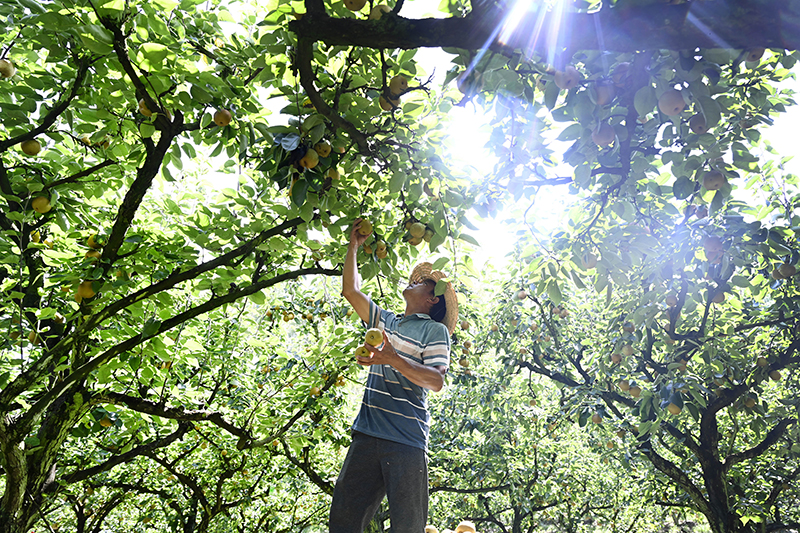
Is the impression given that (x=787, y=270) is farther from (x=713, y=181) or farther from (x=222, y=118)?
(x=222, y=118)

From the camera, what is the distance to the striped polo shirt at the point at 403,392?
7.22ft

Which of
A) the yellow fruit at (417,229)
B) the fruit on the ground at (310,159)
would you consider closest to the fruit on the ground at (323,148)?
the fruit on the ground at (310,159)

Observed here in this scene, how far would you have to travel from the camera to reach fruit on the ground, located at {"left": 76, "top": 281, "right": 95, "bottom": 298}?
2480mm

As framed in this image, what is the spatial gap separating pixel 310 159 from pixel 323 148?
0.13m

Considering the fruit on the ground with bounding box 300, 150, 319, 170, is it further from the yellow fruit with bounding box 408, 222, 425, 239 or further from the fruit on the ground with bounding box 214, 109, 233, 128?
the yellow fruit with bounding box 408, 222, 425, 239

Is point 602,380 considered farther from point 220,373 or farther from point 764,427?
point 220,373

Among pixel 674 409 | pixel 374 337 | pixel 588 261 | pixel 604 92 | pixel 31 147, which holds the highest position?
pixel 31 147

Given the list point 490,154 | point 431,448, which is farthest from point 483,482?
point 490,154

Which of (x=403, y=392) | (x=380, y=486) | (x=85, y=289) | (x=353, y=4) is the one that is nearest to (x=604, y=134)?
(x=353, y=4)

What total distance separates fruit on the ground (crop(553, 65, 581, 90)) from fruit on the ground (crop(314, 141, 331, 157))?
2.88 ft

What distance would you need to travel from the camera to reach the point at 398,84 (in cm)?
197

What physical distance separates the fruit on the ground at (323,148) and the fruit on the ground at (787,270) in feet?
12.4

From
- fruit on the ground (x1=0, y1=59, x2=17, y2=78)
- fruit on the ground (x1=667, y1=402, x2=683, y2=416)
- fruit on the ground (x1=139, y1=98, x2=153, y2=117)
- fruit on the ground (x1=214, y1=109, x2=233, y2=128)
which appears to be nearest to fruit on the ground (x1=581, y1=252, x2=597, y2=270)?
fruit on the ground (x1=667, y1=402, x2=683, y2=416)

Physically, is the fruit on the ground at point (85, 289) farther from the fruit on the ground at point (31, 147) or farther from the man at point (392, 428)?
the man at point (392, 428)
